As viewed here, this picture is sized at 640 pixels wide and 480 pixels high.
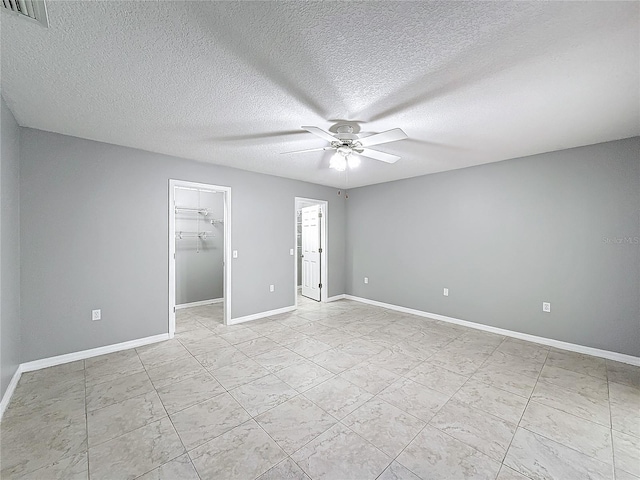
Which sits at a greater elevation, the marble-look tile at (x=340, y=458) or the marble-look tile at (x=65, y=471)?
the marble-look tile at (x=65, y=471)

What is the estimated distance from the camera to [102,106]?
236cm

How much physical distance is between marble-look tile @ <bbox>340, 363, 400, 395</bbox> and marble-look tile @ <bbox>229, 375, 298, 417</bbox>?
621 mm

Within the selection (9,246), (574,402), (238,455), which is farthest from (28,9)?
(574,402)

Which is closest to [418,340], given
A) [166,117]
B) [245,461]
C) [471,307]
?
[471,307]

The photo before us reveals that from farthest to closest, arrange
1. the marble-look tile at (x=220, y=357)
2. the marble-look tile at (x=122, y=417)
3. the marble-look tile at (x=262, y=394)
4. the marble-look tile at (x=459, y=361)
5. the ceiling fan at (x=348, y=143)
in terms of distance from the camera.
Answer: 1. the marble-look tile at (x=220, y=357)
2. the marble-look tile at (x=459, y=361)
3. the ceiling fan at (x=348, y=143)
4. the marble-look tile at (x=262, y=394)
5. the marble-look tile at (x=122, y=417)

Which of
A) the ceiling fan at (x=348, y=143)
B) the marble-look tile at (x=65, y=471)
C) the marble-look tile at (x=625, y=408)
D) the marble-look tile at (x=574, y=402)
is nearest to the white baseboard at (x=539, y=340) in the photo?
the marble-look tile at (x=625, y=408)

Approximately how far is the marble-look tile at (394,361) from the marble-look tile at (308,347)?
0.64 meters

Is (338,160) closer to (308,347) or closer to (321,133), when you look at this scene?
(321,133)

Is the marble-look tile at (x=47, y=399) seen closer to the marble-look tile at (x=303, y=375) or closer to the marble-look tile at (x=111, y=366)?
the marble-look tile at (x=111, y=366)

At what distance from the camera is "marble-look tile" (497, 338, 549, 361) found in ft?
10.7

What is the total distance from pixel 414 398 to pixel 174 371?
7.94ft

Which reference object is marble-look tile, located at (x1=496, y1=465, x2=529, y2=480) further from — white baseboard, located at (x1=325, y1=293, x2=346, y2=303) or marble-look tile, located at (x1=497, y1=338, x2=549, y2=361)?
white baseboard, located at (x1=325, y1=293, x2=346, y2=303)

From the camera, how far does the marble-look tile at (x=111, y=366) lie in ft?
8.89

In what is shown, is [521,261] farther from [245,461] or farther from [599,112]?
[245,461]
